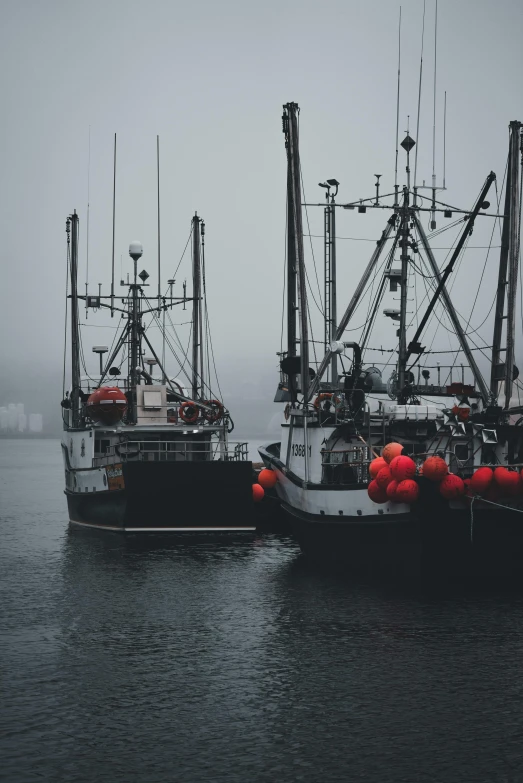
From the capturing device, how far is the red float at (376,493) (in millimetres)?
30984

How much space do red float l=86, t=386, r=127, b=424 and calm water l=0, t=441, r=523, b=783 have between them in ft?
34.3

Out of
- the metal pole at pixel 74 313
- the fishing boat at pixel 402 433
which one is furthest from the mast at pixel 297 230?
the metal pole at pixel 74 313

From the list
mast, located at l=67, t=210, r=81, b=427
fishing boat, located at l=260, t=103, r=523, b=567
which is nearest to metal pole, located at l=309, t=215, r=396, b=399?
fishing boat, located at l=260, t=103, r=523, b=567

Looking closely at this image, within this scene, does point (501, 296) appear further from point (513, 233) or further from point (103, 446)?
point (103, 446)

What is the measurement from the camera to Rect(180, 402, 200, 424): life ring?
48.4 meters

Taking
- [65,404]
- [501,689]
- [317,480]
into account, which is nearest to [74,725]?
[501,689]

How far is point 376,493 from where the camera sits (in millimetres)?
31047

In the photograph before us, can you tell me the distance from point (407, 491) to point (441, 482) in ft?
4.17

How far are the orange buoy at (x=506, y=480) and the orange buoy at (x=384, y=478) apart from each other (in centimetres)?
327

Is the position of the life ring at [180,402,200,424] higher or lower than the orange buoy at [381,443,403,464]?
higher

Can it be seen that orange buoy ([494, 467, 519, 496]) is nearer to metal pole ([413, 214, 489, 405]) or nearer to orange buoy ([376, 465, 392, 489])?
orange buoy ([376, 465, 392, 489])

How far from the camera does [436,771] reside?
17.9 m

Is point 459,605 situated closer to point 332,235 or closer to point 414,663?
point 414,663

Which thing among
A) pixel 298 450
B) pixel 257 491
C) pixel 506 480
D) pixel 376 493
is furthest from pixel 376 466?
pixel 257 491
